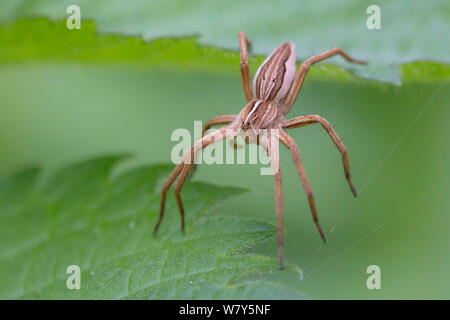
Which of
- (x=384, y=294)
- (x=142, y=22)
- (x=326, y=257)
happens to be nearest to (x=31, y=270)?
(x=142, y=22)

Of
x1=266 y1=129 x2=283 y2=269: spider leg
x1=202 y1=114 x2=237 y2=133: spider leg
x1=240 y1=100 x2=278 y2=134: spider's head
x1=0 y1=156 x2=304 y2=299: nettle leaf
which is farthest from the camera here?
x1=202 y1=114 x2=237 y2=133: spider leg

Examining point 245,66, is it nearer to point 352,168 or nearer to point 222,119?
point 222,119

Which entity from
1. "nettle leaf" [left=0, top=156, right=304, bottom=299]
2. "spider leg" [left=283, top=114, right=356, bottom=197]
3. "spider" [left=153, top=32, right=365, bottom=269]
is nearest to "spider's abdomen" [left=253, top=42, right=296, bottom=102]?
"spider" [left=153, top=32, right=365, bottom=269]

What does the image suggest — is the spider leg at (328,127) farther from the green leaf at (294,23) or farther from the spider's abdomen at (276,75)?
the green leaf at (294,23)

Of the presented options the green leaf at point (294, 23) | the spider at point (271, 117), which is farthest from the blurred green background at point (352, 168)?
the green leaf at point (294, 23)

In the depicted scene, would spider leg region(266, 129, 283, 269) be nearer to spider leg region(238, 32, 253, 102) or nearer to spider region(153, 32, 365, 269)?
spider region(153, 32, 365, 269)

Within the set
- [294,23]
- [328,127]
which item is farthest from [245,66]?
[328,127]
